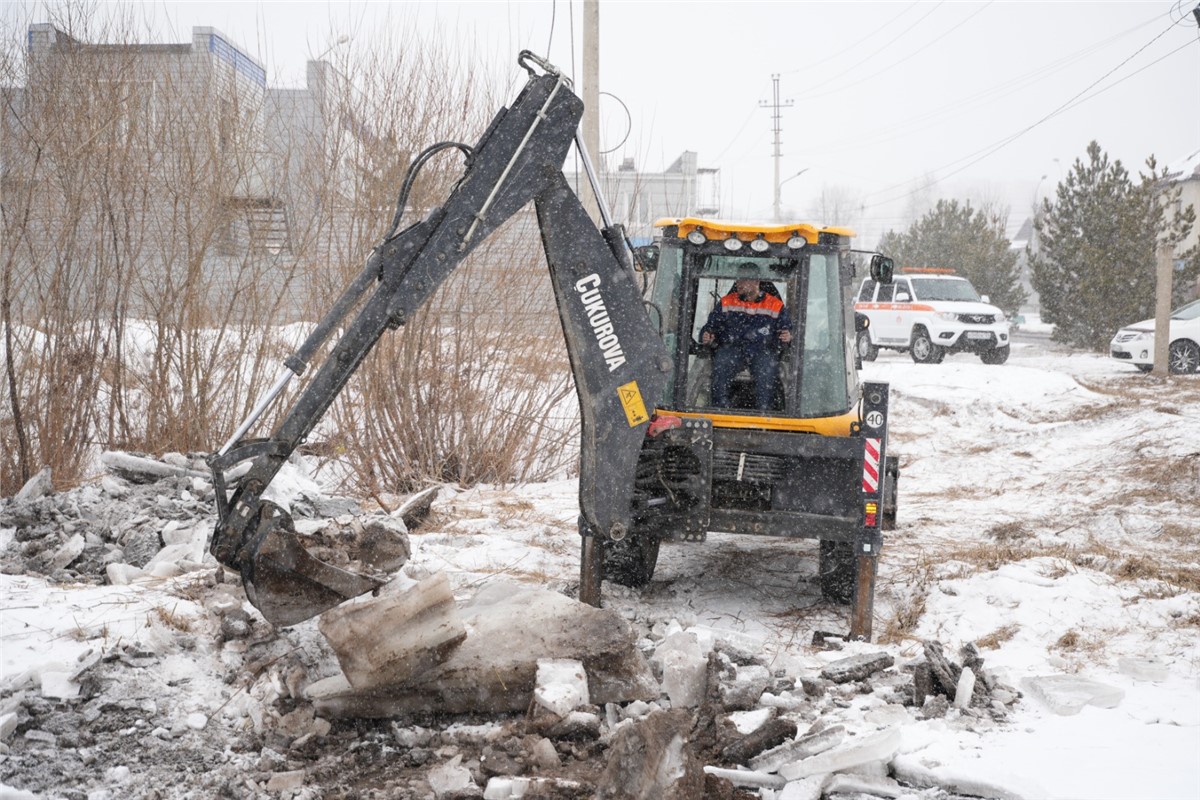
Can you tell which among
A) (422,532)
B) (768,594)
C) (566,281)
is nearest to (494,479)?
(422,532)

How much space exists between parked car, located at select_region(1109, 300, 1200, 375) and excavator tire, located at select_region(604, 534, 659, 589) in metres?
15.5

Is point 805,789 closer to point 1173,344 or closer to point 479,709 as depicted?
point 479,709

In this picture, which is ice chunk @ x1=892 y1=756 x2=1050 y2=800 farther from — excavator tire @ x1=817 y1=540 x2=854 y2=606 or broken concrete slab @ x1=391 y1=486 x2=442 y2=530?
broken concrete slab @ x1=391 y1=486 x2=442 y2=530

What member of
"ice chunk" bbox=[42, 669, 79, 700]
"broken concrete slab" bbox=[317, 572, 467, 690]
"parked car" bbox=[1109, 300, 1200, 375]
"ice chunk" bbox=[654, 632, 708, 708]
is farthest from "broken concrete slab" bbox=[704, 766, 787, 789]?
"parked car" bbox=[1109, 300, 1200, 375]

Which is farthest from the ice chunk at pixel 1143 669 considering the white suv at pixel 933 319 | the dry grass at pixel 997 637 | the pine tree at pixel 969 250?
the pine tree at pixel 969 250

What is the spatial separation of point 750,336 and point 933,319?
652 inches

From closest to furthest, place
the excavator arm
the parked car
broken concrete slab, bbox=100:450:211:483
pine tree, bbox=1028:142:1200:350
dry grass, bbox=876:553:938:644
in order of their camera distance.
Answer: the excavator arm, dry grass, bbox=876:553:938:644, broken concrete slab, bbox=100:450:211:483, the parked car, pine tree, bbox=1028:142:1200:350

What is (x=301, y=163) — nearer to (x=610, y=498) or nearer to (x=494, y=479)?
(x=494, y=479)

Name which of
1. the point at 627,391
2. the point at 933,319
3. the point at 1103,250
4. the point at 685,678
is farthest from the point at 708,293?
the point at 1103,250

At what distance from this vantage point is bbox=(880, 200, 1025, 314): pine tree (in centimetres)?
3625

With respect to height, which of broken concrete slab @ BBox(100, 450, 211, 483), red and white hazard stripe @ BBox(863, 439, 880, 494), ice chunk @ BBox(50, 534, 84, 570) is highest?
red and white hazard stripe @ BBox(863, 439, 880, 494)

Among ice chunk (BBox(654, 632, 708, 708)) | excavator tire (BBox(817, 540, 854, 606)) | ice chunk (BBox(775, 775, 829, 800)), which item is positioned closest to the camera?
ice chunk (BBox(775, 775, 829, 800))

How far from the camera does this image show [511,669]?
179 inches

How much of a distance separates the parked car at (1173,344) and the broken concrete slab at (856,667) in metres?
16.2
